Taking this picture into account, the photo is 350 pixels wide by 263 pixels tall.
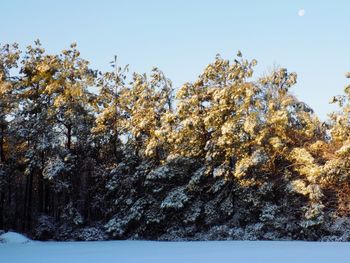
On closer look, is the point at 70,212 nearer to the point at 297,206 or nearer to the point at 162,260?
the point at 297,206

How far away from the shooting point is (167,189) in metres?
19.6

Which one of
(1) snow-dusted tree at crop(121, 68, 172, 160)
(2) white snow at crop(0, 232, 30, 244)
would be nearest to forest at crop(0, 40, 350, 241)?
(1) snow-dusted tree at crop(121, 68, 172, 160)

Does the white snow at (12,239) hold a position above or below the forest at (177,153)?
below

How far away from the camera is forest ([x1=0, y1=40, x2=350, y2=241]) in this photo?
16.3 meters

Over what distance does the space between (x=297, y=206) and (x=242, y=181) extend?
2.46 metres

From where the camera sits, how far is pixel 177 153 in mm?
19016

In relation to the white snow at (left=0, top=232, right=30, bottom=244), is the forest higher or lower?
higher

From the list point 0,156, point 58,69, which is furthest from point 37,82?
point 0,156

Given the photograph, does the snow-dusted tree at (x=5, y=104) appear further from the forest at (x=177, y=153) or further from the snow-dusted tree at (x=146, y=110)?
the snow-dusted tree at (x=146, y=110)

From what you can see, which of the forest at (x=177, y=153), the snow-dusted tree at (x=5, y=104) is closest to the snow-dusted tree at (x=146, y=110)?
the forest at (x=177, y=153)

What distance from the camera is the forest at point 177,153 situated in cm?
1634

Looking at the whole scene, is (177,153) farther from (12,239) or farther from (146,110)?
(12,239)

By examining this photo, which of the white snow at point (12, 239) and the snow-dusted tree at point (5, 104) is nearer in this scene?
the white snow at point (12, 239)

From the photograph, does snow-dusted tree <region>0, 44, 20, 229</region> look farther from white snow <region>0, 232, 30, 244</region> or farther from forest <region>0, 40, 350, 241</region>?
white snow <region>0, 232, 30, 244</region>
